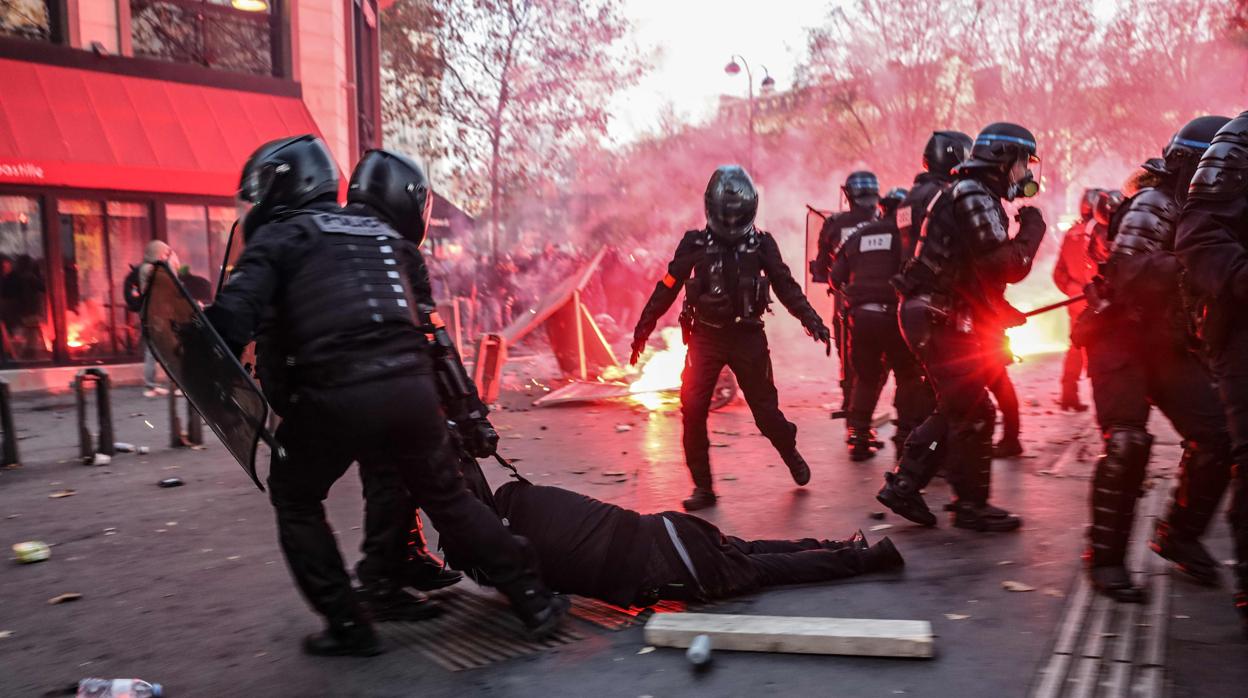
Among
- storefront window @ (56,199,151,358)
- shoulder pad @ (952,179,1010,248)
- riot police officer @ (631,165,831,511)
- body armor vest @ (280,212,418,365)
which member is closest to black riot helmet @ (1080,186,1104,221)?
riot police officer @ (631,165,831,511)

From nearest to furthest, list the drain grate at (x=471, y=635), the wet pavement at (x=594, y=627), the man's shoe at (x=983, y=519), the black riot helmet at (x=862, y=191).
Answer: the wet pavement at (x=594, y=627) → the drain grate at (x=471, y=635) → the man's shoe at (x=983, y=519) → the black riot helmet at (x=862, y=191)

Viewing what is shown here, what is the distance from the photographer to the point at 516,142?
23688 millimetres

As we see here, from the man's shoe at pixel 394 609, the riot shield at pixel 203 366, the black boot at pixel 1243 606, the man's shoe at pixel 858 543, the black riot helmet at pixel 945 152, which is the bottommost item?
the man's shoe at pixel 394 609

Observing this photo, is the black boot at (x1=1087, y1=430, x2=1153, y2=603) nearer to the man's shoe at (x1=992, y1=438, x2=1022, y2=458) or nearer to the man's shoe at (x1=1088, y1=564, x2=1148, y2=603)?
the man's shoe at (x1=1088, y1=564, x2=1148, y2=603)

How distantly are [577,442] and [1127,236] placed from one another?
522 cm

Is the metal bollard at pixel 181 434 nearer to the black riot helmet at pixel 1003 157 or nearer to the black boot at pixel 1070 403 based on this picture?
the black riot helmet at pixel 1003 157

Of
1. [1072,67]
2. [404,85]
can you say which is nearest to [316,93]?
[404,85]

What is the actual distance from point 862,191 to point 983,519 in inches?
132

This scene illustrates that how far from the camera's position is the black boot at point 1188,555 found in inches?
156

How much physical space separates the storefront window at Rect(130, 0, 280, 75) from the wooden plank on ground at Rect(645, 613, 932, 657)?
594 inches

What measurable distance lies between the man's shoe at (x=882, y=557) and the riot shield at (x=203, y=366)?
246cm

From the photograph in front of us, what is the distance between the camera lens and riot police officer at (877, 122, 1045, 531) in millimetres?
4680

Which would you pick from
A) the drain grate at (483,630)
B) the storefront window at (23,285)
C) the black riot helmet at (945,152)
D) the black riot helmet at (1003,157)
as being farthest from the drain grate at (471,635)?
the storefront window at (23,285)

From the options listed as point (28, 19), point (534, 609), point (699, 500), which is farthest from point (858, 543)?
point (28, 19)
